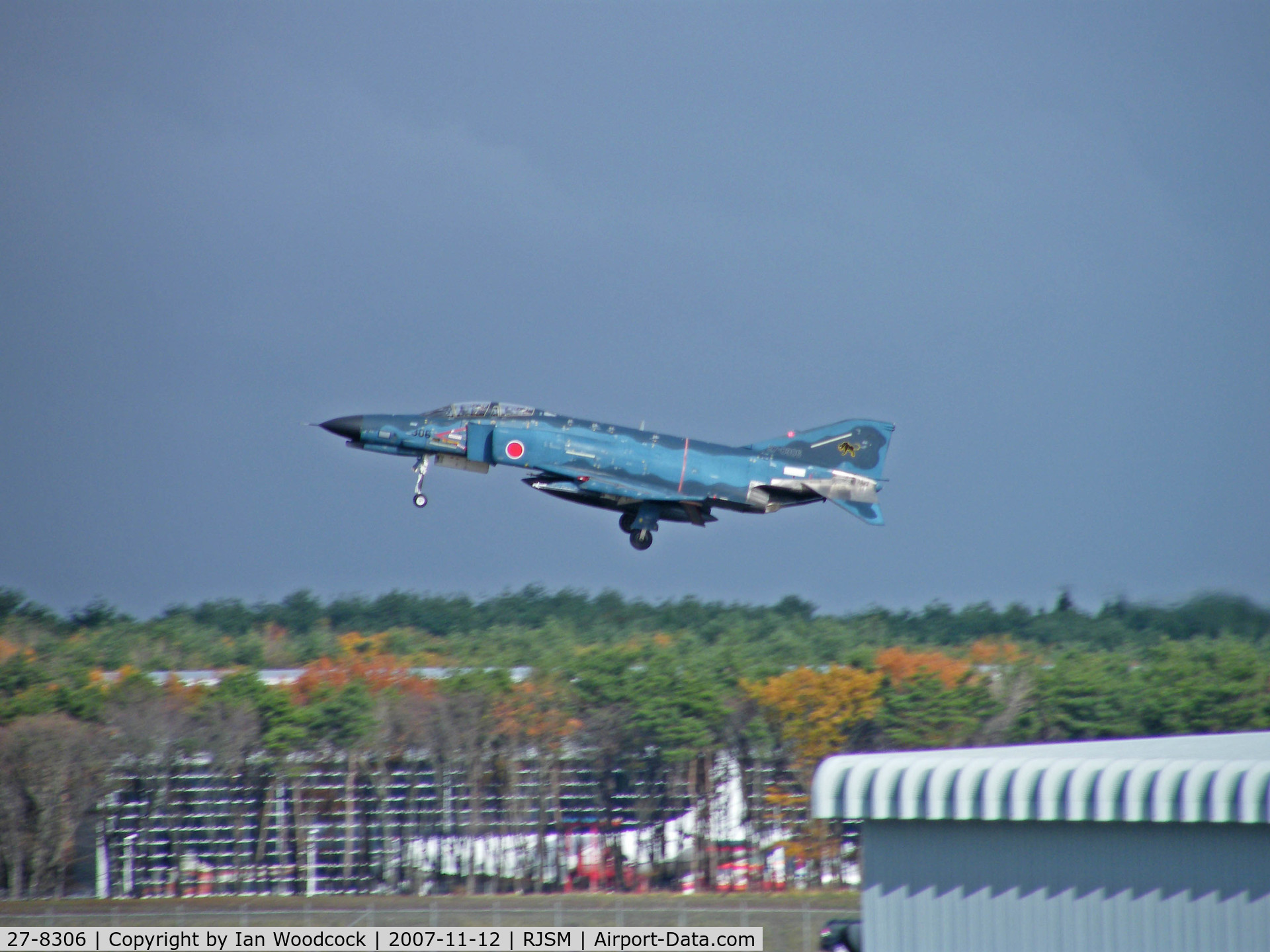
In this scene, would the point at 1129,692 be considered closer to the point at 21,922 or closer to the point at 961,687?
the point at 961,687

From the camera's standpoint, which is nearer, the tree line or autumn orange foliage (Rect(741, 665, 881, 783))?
the tree line

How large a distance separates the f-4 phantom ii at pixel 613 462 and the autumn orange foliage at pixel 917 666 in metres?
22.7

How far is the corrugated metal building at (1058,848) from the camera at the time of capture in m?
24.0

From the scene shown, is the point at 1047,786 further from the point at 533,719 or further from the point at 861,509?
the point at 533,719

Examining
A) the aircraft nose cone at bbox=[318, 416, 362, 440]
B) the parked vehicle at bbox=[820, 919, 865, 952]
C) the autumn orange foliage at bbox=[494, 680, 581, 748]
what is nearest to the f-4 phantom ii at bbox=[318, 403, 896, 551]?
the aircraft nose cone at bbox=[318, 416, 362, 440]

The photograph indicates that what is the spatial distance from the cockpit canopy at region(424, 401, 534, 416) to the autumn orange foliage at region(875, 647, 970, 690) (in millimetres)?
27381

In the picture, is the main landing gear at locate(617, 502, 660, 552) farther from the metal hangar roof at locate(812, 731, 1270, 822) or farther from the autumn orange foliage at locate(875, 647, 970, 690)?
the autumn orange foliage at locate(875, 647, 970, 690)

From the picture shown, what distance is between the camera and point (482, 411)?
149 ft

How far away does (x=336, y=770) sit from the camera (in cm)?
6366

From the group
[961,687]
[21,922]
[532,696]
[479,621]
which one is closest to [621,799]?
[532,696]

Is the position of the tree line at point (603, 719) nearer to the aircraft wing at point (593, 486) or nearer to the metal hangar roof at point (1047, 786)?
the aircraft wing at point (593, 486)

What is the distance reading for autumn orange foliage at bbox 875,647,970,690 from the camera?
6606 centimetres

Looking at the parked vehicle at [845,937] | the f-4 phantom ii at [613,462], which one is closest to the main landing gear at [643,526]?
the f-4 phantom ii at [613,462]

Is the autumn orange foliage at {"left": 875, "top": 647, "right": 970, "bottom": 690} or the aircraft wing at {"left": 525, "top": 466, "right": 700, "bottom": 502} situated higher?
the aircraft wing at {"left": 525, "top": 466, "right": 700, "bottom": 502}
